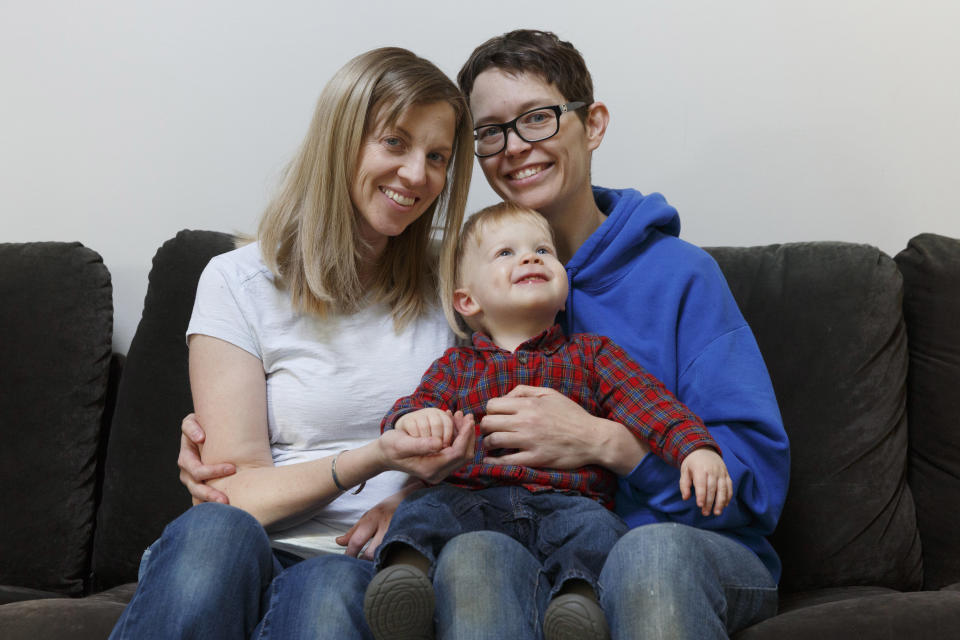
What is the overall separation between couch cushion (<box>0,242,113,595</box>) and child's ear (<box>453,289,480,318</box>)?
34.9 inches

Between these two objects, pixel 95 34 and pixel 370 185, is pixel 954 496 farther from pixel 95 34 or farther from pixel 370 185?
pixel 95 34

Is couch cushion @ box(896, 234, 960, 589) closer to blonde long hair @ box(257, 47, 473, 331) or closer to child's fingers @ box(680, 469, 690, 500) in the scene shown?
child's fingers @ box(680, 469, 690, 500)

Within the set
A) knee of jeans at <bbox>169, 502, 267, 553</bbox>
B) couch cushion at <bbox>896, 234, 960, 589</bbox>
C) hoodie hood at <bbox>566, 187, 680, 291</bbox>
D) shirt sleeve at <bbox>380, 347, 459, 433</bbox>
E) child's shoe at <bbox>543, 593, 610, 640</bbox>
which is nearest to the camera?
child's shoe at <bbox>543, 593, 610, 640</bbox>

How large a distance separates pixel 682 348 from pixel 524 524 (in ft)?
1.44

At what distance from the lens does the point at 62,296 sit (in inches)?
79.1

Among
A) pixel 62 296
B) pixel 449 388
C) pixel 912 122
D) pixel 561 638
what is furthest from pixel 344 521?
pixel 912 122

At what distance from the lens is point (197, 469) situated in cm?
149

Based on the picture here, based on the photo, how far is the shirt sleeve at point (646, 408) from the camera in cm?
138

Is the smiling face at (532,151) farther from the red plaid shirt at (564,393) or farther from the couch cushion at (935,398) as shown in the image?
the couch cushion at (935,398)

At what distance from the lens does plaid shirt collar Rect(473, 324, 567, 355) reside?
1.56 metres

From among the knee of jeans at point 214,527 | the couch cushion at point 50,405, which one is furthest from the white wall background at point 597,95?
the knee of jeans at point 214,527

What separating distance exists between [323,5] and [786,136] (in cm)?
119

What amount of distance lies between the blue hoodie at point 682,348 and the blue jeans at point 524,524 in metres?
0.17

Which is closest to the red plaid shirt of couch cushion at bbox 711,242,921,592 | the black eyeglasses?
the black eyeglasses
